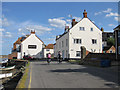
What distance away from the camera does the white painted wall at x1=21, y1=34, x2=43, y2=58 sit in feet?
199

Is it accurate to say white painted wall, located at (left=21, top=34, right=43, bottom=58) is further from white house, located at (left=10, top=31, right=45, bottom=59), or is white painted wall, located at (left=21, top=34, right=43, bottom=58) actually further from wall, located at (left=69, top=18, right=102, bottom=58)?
wall, located at (left=69, top=18, right=102, bottom=58)

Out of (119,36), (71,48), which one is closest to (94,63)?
(119,36)

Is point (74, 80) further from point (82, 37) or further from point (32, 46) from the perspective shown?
point (32, 46)

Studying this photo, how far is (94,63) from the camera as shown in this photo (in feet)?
65.4

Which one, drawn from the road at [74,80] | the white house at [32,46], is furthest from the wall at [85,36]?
Result: the white house at [32,46]

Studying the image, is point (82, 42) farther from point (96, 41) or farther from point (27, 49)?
point (27, 49)

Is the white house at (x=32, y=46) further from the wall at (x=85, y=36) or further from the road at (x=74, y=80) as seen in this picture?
the road at (x=74, y=80)

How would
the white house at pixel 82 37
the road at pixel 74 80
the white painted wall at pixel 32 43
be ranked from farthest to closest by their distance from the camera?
the white painted wall at pixel 32 43 < the white house at pixel 82 37 < the road at pixel 74 80

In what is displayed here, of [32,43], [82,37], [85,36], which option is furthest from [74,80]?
[32,43]

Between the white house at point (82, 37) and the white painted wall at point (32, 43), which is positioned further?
the white painted wall at point (32, 43)

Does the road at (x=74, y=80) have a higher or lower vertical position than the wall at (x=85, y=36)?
lower

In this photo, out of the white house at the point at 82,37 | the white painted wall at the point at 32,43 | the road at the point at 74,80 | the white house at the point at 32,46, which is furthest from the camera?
the white painted wall at the point at 32,43

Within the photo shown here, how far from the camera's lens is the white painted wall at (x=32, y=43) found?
60656 mm

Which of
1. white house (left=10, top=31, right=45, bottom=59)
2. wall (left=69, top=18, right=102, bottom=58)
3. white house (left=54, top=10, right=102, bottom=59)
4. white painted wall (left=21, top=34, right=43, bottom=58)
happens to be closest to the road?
white house (left=54, top=10, right=102, bottom=59)
